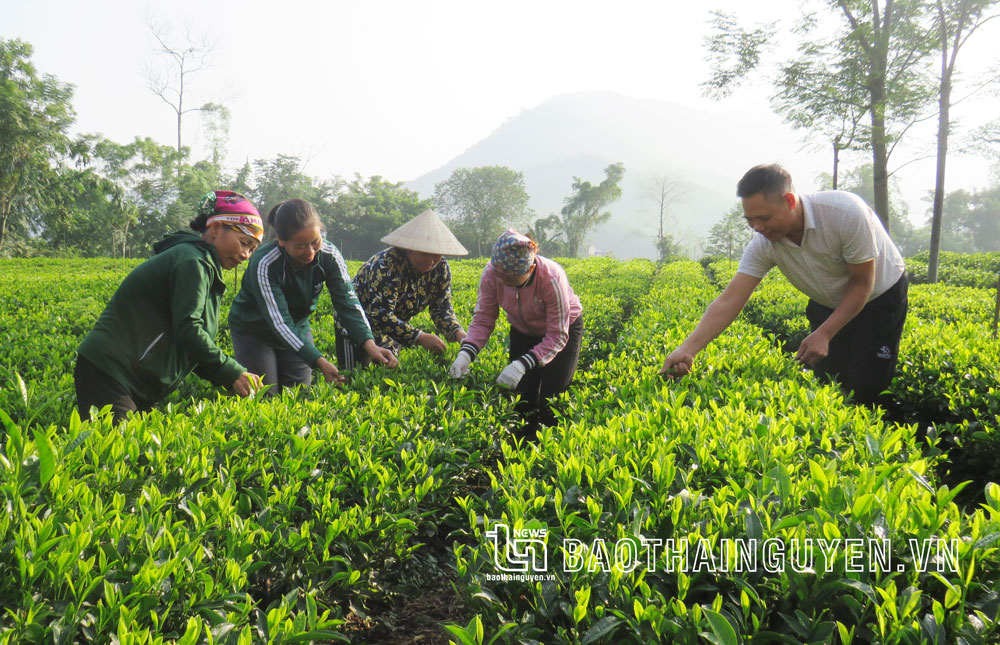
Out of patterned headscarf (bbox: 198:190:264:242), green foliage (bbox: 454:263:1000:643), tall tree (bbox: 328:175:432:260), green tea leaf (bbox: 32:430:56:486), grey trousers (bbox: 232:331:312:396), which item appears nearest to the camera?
green foliage (bbox: 454:263:1000:643)

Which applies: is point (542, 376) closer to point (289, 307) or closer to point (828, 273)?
point (289, 307)

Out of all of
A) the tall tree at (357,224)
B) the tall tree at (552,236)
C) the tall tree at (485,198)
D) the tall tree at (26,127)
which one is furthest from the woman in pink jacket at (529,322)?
the tall tree at (485,198)

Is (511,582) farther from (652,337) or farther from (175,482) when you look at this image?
(652,337)

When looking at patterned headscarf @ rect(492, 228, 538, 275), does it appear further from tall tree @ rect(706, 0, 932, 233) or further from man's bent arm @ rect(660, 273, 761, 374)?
tall tree @ rect(706, 0, 932, 233)

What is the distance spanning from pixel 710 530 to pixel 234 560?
1.37m

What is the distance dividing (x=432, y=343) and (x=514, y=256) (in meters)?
1.05

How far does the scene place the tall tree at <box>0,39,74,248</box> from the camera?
1106 inches

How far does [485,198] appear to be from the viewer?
72375 millimetres

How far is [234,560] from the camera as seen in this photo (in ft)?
5.03

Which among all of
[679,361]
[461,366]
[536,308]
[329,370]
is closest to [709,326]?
[679,361]

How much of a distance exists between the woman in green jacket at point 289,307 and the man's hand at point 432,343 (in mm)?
394

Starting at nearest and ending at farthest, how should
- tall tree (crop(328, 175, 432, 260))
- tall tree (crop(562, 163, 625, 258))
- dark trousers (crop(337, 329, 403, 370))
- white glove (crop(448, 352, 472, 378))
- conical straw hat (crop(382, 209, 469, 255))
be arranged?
white glove (crop(448, 352, 472, 378)), conical straw hat (crop(382, 209, 469, 255)), dark trousers (crop(337, 329, 403, 370)), tall tree (crop(328, 175, 432, 260)), tall tree (crop(562, 163, 625, 258))

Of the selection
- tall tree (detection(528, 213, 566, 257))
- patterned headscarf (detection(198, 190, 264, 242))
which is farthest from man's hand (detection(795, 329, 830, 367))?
tall tree (detection(528, 213, 566, 257))

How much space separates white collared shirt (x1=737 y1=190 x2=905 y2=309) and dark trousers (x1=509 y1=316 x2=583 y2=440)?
1317 millimetres
